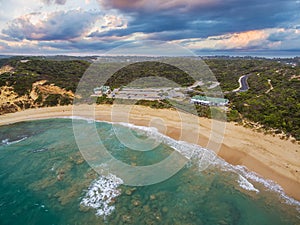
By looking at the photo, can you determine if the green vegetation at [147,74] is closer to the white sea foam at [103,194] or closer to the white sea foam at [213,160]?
the white sea foam at [213,160]

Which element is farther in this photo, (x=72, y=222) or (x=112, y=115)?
(x=112, y=115)

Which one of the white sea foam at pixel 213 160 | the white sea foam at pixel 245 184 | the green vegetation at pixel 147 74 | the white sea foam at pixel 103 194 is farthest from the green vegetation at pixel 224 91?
the white sea foam at pixel 103 194

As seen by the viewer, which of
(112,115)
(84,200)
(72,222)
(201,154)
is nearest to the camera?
(72,222)

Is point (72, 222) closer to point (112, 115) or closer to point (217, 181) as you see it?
point (217, 181)

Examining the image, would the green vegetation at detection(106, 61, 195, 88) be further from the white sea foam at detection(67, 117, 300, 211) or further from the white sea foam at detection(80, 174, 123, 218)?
the white sea foam at detection(80, 174, 123, 218)

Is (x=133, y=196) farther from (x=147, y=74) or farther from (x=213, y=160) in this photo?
(x=147, y=74)

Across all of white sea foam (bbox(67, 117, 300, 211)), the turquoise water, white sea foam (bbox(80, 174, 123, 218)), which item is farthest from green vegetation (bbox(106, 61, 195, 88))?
white sea foam (bbox(80, 174, 123, 218))

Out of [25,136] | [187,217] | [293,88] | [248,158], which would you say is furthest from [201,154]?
[293,88]
